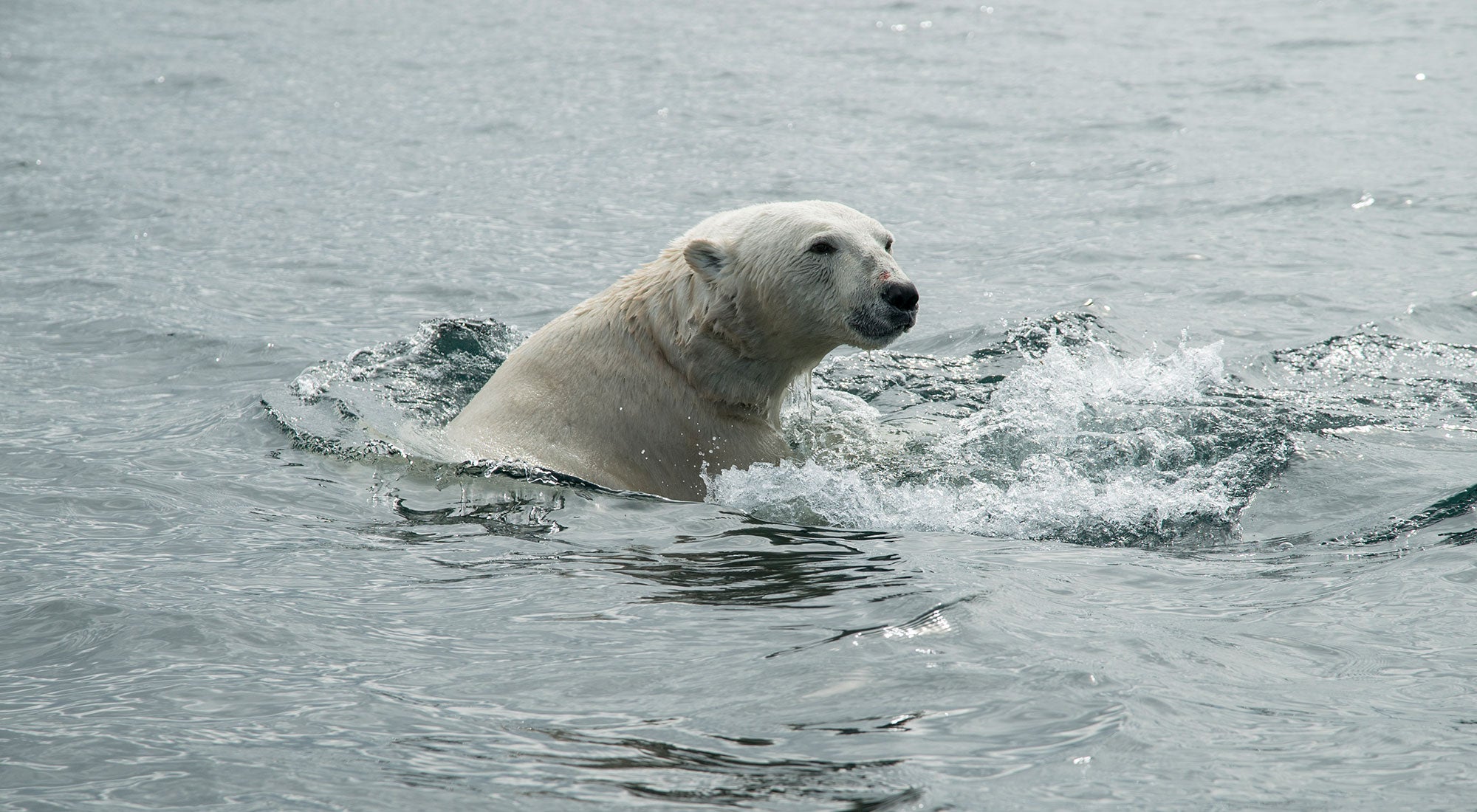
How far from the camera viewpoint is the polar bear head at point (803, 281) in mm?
5480

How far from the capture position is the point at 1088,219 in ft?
37.8

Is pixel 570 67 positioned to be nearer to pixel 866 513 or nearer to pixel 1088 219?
pixel 1088 219

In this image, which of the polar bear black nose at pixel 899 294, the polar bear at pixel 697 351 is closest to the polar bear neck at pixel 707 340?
the polar bear at pixel 697 351

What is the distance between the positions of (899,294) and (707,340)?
2.72ft

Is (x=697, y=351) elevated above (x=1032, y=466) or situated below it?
above

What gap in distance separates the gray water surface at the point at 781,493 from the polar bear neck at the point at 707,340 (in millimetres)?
432

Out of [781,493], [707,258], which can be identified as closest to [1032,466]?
[781,493]

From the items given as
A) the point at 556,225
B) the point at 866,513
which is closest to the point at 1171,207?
the point at 556,225

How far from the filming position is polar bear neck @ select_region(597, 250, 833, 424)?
5.70m

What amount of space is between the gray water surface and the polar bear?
0.88 ft

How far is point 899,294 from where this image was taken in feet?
17.8

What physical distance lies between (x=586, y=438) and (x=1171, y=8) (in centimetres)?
2077

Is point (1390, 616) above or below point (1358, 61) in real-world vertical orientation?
below

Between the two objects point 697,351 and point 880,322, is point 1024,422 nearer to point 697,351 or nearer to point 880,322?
point 880,322
